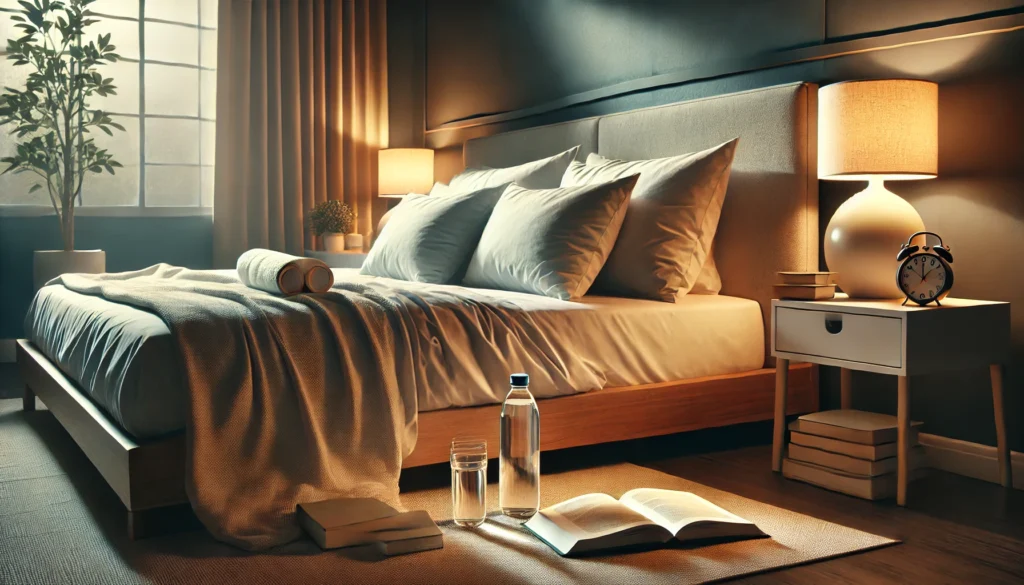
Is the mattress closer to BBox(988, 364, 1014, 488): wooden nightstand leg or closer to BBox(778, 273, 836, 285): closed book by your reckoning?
BBox(778, 273, 836, 285): closed book

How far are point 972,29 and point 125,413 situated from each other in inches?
98.2

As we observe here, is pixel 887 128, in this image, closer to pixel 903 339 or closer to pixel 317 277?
pixel 903 339

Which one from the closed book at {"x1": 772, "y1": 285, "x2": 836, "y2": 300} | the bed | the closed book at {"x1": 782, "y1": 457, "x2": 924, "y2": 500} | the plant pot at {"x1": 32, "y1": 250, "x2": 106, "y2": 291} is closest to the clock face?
the closed book at {"x1": 772, "y1": 285, "x2": 836, "y2": 300}

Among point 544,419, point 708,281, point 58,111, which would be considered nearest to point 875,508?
point 544,419

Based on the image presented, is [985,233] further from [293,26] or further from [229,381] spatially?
[293,26]

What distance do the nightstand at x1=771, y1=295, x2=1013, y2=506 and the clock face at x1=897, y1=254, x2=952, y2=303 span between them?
38mm

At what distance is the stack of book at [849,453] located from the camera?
8.20ft

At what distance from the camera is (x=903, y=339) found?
7.84ft

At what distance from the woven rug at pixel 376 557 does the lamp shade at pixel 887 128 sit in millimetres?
1027

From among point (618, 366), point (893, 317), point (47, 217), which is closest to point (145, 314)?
point (618, 366)

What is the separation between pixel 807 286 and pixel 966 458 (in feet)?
2.29

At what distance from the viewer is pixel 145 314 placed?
2.42 meters

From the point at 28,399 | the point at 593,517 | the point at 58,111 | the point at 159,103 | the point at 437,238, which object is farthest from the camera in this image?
the point at 159,103

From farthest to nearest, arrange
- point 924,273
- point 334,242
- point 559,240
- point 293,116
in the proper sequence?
point 293,116, point 334,242, point 559,240, point 924,273
